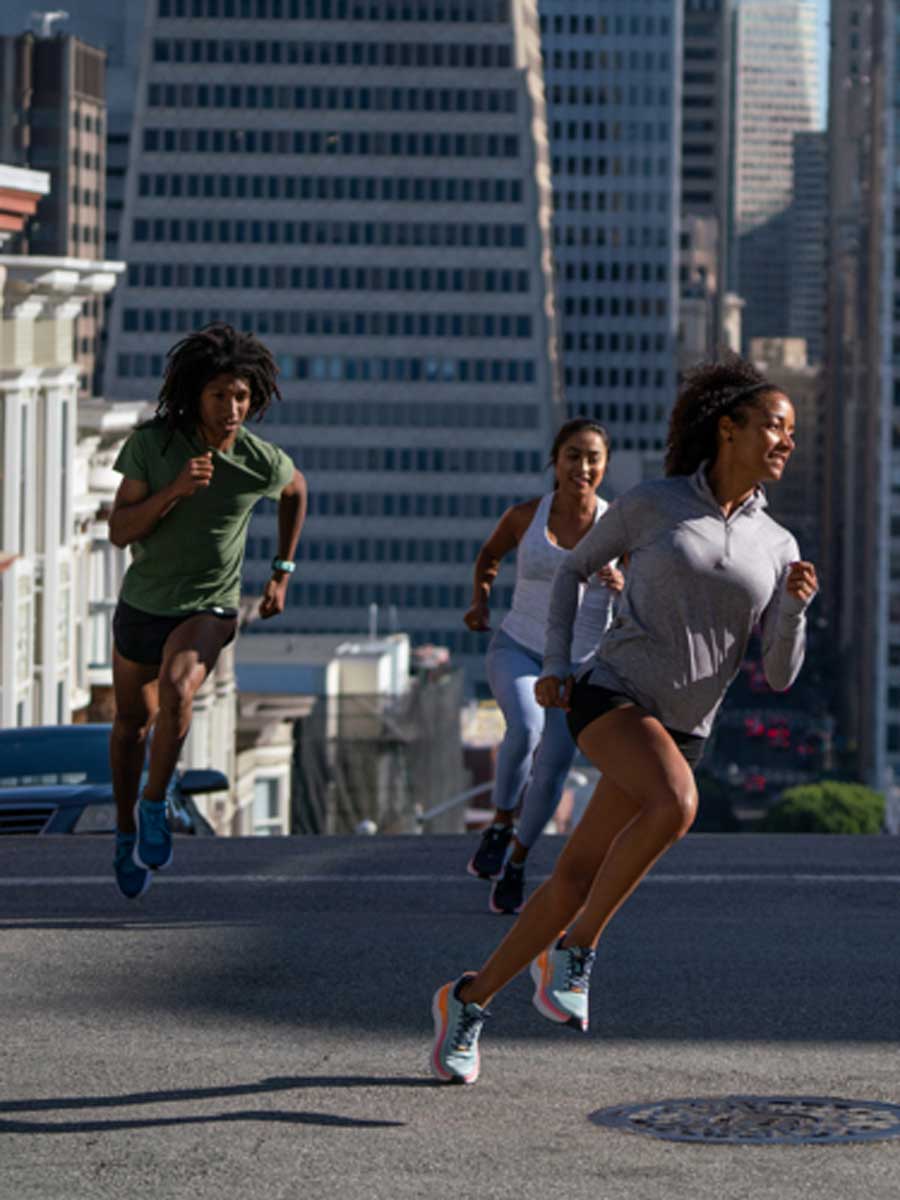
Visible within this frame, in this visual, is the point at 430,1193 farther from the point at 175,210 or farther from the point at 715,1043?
the point at 175,210

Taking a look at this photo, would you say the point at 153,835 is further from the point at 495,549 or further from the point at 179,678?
the point at 495,549

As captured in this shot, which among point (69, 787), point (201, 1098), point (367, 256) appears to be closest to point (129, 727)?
point (201, 1098)

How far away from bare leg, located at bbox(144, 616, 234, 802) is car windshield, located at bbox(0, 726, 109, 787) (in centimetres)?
736

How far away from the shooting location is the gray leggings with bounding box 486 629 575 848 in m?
10.9

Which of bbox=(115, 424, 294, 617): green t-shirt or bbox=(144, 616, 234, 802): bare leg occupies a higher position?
bbox=(115, 424, 294, 617): green t-shirt

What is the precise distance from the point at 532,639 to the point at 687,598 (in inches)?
147

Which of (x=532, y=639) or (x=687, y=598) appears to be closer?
(x=687, y=598)

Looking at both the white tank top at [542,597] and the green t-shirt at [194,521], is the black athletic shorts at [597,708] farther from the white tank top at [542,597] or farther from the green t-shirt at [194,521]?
the white tank top at [542,597]

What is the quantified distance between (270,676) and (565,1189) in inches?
3642

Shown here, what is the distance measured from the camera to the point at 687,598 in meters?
7.59

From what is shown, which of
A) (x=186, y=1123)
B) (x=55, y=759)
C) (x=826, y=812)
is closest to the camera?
(x=186, y=1123)

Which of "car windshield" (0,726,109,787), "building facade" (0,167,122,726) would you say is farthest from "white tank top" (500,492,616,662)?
"building facade" (0,167,122,726)

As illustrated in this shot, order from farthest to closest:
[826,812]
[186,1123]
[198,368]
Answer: [826,812]
[198,368]
[186,1123]

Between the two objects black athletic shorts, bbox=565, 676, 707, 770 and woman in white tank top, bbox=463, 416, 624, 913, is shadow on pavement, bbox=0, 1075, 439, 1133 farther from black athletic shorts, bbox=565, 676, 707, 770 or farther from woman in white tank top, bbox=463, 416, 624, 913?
woman in white tank top, bbox=463, 416, 624, 913
